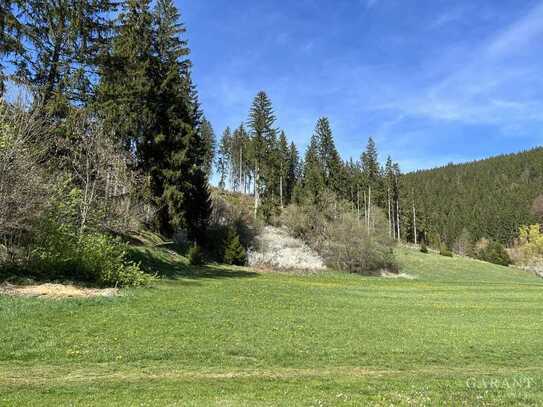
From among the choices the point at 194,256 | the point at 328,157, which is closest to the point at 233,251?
the point at 194,256

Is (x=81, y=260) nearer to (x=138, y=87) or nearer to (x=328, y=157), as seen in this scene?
(x=138, y=87)

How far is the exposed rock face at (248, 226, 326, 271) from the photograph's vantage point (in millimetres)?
44500

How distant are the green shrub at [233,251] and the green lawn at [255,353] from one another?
20.2m

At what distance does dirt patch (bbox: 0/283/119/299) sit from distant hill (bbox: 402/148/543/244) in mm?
89261

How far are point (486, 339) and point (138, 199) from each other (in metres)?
22.4

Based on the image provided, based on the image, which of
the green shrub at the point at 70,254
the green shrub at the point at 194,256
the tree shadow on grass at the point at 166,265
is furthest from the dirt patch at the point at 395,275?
the green shrub at the point at 70,254

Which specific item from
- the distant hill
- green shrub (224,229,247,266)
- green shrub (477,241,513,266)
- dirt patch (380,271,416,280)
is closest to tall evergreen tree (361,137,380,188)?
the distant hill

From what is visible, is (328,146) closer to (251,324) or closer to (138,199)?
(138,199)

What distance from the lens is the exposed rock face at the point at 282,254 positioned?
44.5 metres

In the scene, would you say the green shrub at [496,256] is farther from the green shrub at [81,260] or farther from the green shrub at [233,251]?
the green shrub at [81,260]

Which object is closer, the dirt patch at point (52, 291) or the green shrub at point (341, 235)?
the dirt patch at point (52, 291)

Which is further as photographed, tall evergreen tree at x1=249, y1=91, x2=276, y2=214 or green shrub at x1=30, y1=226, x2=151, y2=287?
tall evergreen tree at x1=249, y1=91, x2=276, y2=214

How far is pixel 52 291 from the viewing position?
1586 centimetres

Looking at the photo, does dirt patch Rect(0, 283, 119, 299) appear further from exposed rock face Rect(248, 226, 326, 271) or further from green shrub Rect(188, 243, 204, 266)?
exposed rock face Rect(248, 226, 326, 271)
